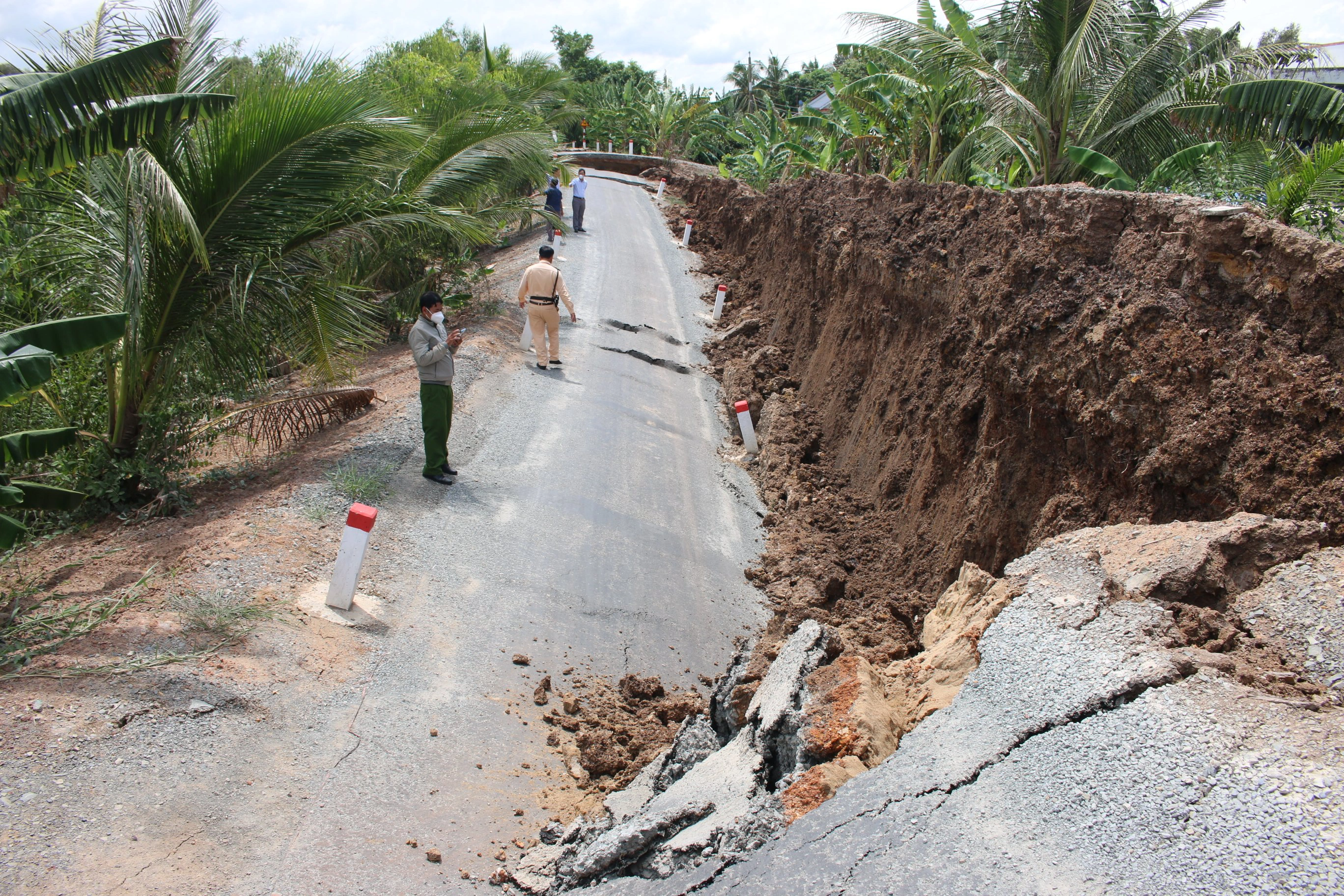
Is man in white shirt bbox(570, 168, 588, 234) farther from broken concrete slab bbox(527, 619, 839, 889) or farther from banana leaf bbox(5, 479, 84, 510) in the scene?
broken concrete slab bbox(527, 619, 839, 889)

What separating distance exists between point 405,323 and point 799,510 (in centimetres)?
873

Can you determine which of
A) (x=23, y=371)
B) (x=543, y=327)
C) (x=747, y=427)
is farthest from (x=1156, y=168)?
(x=23, y=371)

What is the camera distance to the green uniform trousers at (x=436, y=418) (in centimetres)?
856

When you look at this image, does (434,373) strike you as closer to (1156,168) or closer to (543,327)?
(543,327)

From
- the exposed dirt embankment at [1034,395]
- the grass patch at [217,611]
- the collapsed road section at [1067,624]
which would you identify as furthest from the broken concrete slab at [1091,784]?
the grass patch at [217,611]

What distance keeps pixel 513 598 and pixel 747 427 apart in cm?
590

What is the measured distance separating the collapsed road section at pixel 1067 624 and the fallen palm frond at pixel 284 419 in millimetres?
5315

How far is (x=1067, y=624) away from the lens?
4.06 metres

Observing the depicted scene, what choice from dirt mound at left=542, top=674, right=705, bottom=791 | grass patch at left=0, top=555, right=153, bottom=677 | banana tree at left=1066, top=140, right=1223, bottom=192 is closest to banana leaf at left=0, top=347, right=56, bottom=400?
grass patch at left=0, top=555, right=153, bottom=677

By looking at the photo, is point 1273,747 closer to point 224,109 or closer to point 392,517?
point 392,517

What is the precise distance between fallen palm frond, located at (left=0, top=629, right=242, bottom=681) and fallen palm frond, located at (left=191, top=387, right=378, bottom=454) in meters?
3.73

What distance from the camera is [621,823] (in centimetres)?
450

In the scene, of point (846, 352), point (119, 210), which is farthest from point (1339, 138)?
point (119, 210)

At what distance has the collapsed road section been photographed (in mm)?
3113
